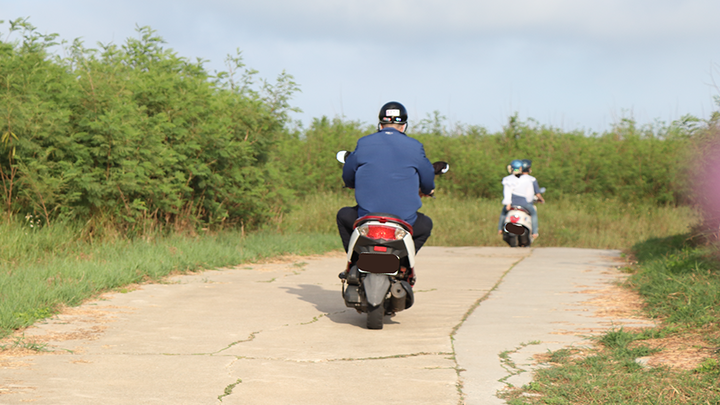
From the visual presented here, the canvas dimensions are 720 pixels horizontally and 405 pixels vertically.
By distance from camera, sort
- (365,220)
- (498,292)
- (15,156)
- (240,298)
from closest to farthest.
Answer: (365,220) < (240,298) < (498,292) < (15,156)

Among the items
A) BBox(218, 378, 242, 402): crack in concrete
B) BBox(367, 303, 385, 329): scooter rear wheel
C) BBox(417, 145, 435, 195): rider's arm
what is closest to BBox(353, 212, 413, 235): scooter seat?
BBox(417, 145, 435, 195): rider's arm

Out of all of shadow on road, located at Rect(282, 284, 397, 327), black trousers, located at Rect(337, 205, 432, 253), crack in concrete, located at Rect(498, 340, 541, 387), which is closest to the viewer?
crack in concrete, located at Rect(498, 340, 541, 387)

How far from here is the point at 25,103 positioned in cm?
1020

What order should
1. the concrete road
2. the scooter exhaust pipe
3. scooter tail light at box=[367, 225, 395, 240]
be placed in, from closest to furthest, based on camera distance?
1. the concrete road
2. scooter tail light at box=[367, 225, 395, 240]
3. the scooter exhaust pipe

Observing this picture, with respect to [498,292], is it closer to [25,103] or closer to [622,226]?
[25,103]

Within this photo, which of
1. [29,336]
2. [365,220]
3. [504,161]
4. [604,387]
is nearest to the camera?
[604,387]

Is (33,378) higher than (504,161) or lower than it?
lower

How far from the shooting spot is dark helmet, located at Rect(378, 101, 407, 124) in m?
6.84

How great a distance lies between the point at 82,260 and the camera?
9203mm

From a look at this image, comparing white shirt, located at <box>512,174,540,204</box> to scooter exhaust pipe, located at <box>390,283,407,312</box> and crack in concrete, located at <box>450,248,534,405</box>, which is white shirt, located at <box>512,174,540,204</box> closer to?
crack in concrete, located at <box>450,248,534,405</box>

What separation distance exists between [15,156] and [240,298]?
436 centimetres

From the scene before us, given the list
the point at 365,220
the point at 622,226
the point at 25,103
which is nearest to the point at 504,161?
the point at 622,226

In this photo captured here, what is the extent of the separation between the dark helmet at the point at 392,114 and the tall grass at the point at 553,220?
9.81 metres

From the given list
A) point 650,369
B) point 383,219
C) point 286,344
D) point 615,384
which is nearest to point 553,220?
point 383,219
